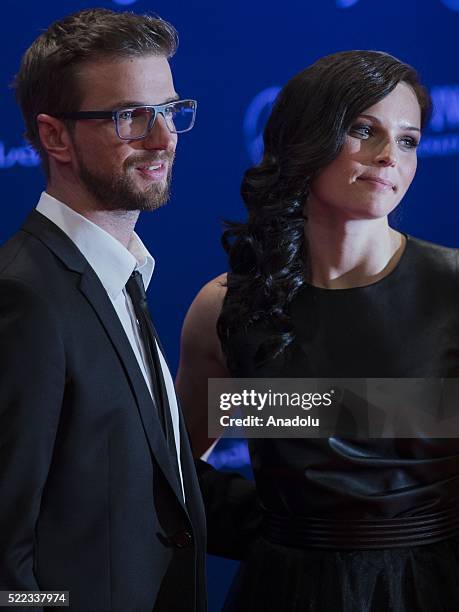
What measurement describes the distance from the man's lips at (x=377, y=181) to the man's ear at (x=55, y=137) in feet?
1.54

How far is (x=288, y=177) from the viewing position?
160cm

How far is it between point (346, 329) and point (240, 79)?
2.33ft

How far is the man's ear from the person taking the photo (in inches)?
53.4

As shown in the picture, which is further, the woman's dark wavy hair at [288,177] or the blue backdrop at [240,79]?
the blue backdrop at [240,79]

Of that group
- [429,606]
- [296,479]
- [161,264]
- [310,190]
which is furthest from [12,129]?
[429,606]

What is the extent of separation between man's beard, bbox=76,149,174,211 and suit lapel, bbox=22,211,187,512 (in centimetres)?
8

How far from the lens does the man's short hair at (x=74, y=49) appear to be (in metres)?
1.33

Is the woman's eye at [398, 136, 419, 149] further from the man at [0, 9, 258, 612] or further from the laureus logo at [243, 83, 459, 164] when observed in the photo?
the laureus logo at [243, 83, 459, 164]

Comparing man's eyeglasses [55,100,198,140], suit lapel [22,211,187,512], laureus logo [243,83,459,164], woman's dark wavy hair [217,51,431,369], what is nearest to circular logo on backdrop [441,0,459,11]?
laureus logo [243,83,459,164]

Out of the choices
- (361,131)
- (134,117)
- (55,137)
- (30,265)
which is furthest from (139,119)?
(361,131)

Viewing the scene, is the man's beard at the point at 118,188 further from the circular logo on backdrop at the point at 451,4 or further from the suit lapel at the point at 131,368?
the circular logo on backdrop at the point at 451,4

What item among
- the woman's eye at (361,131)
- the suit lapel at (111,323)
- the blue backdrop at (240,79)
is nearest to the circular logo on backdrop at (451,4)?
the blue backdrop at (240,79)

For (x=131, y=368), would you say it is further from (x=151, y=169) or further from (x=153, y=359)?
(x=151, y=169)

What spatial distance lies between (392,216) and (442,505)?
1.75 ft
